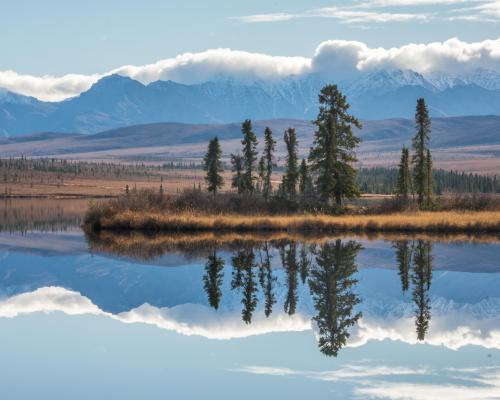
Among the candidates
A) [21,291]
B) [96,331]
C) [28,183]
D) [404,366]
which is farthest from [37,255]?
[28,183]

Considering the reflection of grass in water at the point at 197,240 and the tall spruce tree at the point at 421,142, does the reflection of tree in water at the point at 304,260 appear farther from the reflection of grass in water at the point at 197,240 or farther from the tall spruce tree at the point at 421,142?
the tall spruce tree at the point at 421,142

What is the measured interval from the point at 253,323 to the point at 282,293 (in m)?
6.39

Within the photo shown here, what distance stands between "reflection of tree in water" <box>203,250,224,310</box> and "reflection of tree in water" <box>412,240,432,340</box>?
612cm

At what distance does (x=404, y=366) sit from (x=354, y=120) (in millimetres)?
57763

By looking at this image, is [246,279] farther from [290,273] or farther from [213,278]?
[290,273]

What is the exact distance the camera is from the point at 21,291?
3422 cm

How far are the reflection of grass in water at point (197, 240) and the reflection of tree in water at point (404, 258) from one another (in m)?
3.73

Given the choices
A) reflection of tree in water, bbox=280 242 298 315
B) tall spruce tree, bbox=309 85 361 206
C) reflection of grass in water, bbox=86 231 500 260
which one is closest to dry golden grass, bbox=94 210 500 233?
reflection of grass in water, bbox=86 231 500 260

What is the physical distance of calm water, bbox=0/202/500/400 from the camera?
1833 centimetres

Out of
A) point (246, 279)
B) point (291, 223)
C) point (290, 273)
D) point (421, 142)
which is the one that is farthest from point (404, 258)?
point (421, 142)

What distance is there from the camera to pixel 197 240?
52688 mm

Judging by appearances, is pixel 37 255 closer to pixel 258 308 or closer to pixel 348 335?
pixel 258 308

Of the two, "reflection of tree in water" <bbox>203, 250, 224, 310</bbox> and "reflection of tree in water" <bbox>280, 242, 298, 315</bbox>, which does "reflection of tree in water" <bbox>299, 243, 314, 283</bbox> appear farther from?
"reflection of tree in water" <bbox>203, 250, 224, 310</bbox>

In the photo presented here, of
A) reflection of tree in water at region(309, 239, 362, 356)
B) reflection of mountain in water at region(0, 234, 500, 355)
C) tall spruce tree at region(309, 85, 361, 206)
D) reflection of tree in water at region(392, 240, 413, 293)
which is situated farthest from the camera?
tall spruce tree at region(309, 85, 361, 206)
